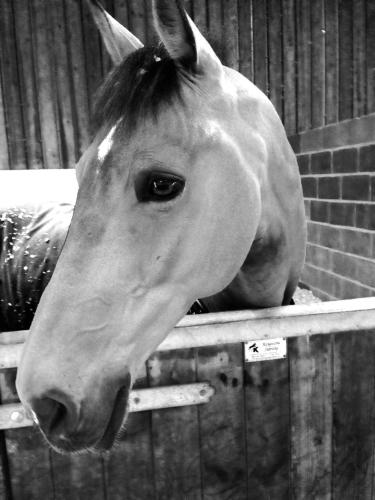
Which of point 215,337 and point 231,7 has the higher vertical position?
point 231,7

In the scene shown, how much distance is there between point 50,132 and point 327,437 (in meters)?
2.46

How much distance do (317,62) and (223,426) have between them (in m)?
2.59

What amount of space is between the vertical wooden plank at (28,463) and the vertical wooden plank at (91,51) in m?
2.20

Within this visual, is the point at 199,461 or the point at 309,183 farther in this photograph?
the point at 309,183

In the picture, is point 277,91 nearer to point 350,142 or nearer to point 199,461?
point 350,142

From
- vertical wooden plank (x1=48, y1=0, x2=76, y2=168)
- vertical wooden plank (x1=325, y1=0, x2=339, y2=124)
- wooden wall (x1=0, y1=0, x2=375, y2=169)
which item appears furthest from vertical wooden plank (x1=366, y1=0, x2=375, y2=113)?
vertical wooden plank (x1=48, y1=0, x2=76, y2=168)

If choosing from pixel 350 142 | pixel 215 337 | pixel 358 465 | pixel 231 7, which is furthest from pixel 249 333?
pixel 231 7

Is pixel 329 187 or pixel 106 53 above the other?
pixel 106 53

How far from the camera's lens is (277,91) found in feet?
9.66

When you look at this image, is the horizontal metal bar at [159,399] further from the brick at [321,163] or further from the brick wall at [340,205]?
the brick at [321,163]

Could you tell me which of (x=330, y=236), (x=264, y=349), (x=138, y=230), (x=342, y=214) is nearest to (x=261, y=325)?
(x=264, y=349)

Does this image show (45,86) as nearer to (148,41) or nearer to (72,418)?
(148,41)

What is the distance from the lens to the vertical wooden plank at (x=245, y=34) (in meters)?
2.86

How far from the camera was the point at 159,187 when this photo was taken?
676 mm
